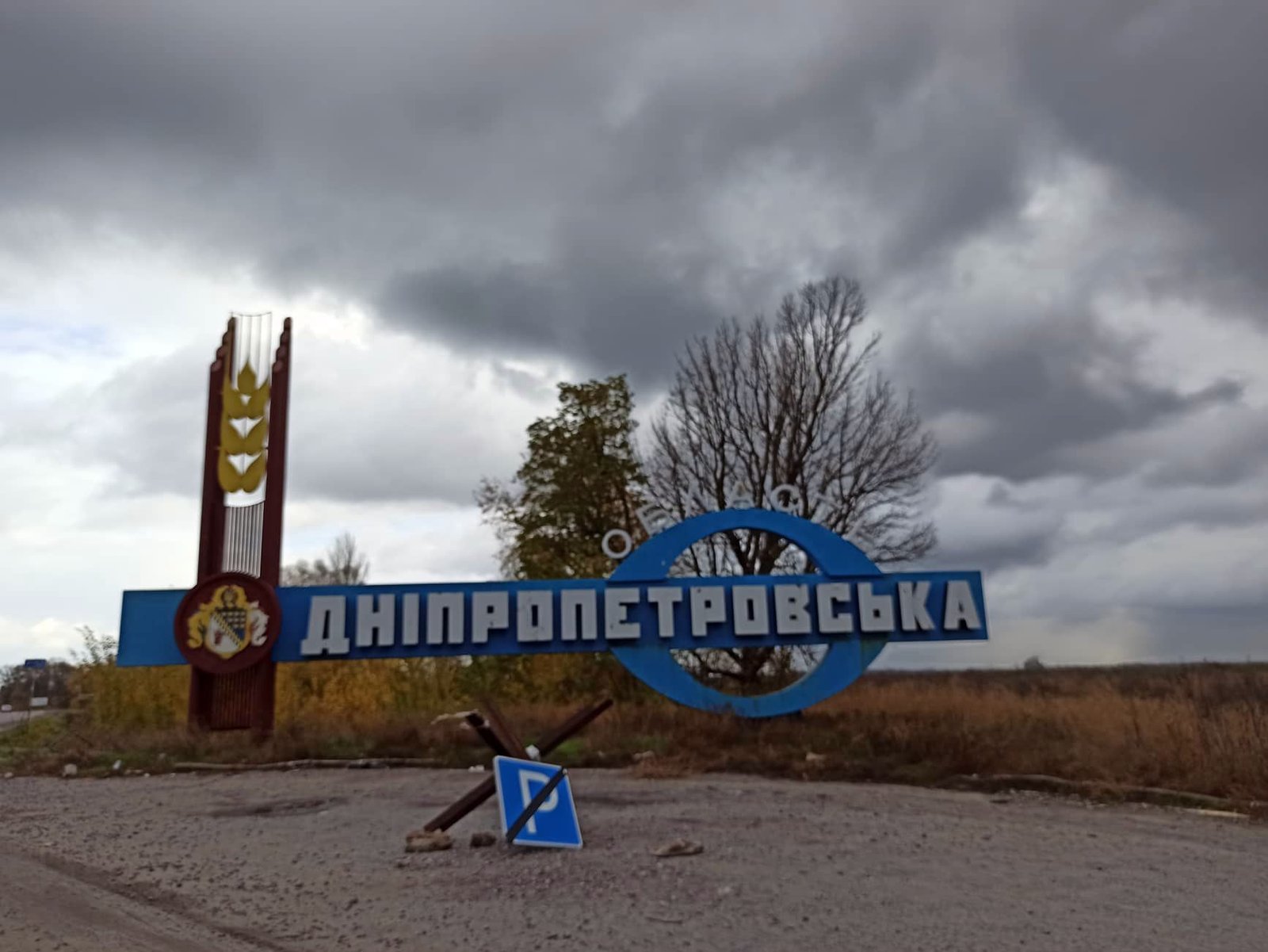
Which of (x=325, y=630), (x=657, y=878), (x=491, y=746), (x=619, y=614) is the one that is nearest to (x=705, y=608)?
(x=619, y=614)

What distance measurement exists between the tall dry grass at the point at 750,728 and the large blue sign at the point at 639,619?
3.82 feet

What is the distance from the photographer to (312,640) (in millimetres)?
16422

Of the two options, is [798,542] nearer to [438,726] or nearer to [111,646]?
[438,726]

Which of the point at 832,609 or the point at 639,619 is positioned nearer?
the point at 639,619

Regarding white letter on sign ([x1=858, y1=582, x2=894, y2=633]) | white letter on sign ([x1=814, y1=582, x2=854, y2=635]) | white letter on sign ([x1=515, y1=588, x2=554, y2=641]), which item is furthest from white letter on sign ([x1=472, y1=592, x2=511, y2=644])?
white letter on sign ([x1=858, y1=582, x2=894, y2=633])

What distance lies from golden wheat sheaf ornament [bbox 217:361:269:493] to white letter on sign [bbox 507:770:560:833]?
35.4 ft

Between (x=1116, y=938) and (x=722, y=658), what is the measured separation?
14.5m

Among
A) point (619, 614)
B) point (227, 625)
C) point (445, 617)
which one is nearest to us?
point (227, 625)

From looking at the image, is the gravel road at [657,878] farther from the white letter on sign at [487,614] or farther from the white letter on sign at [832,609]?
the white letter on sign at [832,609]

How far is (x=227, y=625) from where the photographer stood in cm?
1631

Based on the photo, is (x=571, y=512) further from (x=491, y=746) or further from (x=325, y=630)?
(x=491, y=746)

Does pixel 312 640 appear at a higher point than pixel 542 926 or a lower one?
higher

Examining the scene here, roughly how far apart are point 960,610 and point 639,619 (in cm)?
546

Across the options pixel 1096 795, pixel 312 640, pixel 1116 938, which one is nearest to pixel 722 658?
pixel 312 640
